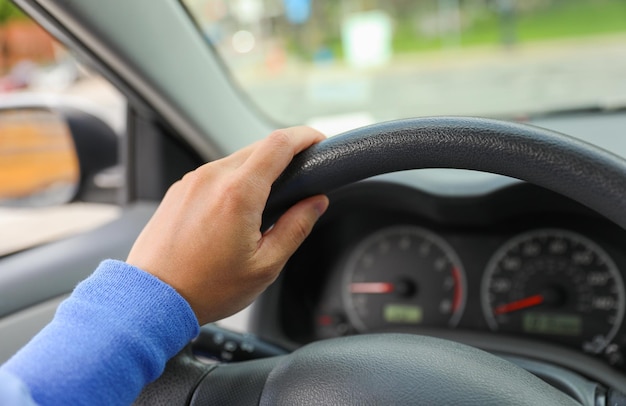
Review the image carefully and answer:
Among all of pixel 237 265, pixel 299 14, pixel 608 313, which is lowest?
pixel 608 313

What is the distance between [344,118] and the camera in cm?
188

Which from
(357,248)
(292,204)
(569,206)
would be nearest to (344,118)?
(357,248)

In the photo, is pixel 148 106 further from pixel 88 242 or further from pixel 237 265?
pixel 237 265

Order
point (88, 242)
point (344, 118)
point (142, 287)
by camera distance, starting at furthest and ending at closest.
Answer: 1. point (344, 118)
2. point (88, 242)
3. point (142, 287)

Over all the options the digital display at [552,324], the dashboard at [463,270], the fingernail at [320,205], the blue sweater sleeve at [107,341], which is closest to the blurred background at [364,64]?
the dashboard at [463,270]

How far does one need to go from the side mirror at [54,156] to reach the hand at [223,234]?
126 centimetres

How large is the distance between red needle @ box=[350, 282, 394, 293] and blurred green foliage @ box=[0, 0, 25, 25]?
949 mm

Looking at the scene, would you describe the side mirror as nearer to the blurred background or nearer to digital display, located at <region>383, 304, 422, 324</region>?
the blurred background

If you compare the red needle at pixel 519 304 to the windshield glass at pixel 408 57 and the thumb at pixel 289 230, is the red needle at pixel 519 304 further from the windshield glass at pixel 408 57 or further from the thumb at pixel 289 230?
the thumb at pixel 289 230

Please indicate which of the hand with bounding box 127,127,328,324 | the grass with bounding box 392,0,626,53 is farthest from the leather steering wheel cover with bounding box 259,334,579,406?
the grass with bounding box 392,0,626,53

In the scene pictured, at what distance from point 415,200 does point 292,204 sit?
0.74 meters

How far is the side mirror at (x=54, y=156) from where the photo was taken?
6.52 feet

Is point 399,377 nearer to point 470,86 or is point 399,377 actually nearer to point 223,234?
point 223,234

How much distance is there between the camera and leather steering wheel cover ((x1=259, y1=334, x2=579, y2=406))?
0.73 m
